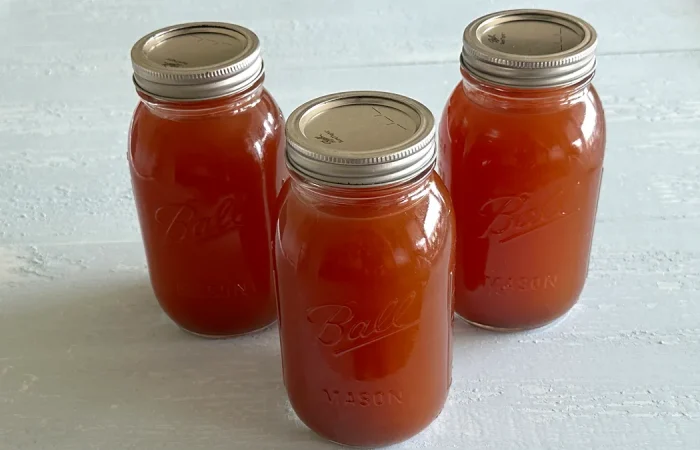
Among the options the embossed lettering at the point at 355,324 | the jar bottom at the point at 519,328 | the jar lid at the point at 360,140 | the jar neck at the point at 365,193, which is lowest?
the jar bottom at the point at 519,328

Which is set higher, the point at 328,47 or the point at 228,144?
the point at 228,144

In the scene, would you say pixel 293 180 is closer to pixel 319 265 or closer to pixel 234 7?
pixel 319 265

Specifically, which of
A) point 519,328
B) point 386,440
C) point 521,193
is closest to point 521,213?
point 521,193

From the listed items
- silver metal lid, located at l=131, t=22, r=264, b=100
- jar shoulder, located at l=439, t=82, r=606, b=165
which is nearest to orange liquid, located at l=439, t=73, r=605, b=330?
jar shoulder, located at l=439, t=82, r=606, b=165

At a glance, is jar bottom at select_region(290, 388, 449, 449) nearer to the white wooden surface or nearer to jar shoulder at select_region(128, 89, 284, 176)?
the white wooden surface

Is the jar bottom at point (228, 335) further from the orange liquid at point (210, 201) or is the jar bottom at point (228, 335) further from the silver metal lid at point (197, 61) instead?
the silver metal lid at point (197, 61)

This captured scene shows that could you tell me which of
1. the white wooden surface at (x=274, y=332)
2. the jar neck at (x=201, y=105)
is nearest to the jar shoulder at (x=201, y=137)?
the jar neck at (x=201, y=105)

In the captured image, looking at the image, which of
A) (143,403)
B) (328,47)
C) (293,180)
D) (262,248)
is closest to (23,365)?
(143,403)
